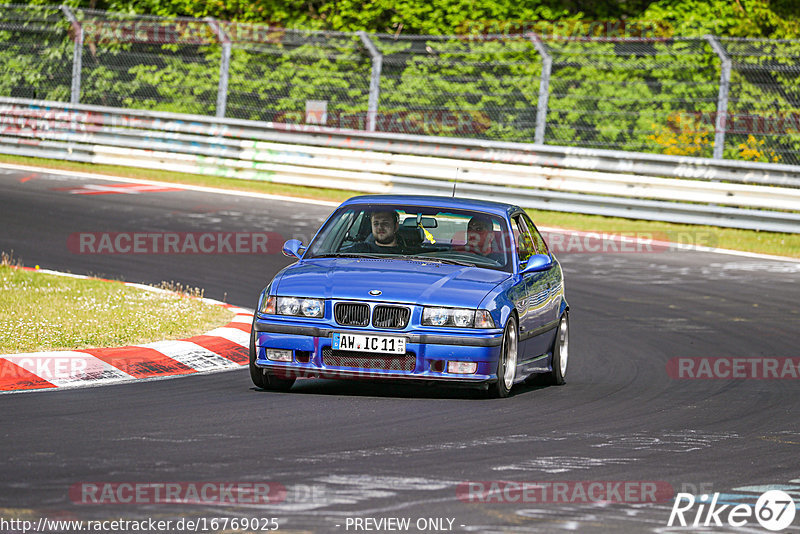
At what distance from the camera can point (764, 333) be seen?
41.5 ft

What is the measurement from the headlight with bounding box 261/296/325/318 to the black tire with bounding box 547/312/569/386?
216 centimetres

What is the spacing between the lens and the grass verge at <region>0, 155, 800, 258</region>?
1938 centimetres

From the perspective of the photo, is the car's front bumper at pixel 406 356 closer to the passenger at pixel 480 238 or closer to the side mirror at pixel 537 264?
the side mirror at pixel 537 264

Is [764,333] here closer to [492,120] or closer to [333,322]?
[333,322]

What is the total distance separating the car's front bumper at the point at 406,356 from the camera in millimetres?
8688

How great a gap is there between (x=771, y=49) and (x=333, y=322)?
13.7 metres

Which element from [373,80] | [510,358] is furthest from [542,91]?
[510,358]

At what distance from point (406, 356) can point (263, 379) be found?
0.97 metres

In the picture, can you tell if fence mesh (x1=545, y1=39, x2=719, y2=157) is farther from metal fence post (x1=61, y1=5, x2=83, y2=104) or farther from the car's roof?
the car's roof

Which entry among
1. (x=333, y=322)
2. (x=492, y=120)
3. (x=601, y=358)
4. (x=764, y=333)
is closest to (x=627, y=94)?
(x=492, y=120)

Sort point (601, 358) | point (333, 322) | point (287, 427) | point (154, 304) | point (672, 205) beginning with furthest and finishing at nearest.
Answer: point (672, 205) < point (154, 304) < point (601, 358) < point (333, 322) < point (287, 427)

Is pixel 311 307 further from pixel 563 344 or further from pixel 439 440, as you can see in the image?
pixel 563 344

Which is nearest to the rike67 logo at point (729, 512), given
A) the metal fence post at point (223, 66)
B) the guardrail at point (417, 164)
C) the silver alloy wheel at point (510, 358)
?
the silver alloy wheel at point (510, 358)

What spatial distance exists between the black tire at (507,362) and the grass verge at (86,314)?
8.82 ft
